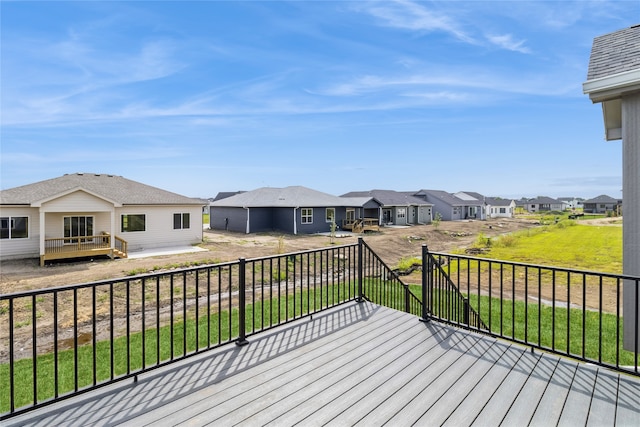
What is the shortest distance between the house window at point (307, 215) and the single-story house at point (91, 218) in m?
8.73

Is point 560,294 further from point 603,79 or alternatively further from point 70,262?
point 70,262

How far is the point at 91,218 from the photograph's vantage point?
50.5 feet

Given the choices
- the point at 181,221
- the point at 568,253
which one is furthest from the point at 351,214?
the point at 568,253

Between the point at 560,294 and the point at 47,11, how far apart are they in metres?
14.7

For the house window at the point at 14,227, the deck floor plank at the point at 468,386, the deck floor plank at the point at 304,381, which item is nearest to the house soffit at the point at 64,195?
the house window at the point at 14,227

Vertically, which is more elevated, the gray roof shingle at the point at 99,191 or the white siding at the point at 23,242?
the gray roof shingle at the point at 99,191

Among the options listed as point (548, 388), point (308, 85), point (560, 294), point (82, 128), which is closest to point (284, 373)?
point (548, 388)

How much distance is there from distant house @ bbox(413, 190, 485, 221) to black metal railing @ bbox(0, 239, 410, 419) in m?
37.1

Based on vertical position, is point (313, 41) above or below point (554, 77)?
above

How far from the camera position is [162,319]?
679 centimetres

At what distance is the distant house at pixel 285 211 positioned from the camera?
24906 mm

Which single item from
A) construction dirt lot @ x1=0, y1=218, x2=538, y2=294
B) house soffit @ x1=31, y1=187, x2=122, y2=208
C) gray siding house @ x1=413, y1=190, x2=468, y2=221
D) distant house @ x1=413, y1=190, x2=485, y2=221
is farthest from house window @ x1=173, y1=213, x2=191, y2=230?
distant house @ x1=413, y1=190, x2=485, y2=221

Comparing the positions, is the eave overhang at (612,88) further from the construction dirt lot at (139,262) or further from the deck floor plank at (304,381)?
the construction dirt lot at (139,262)

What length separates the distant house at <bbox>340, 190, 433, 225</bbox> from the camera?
33.1 metres
